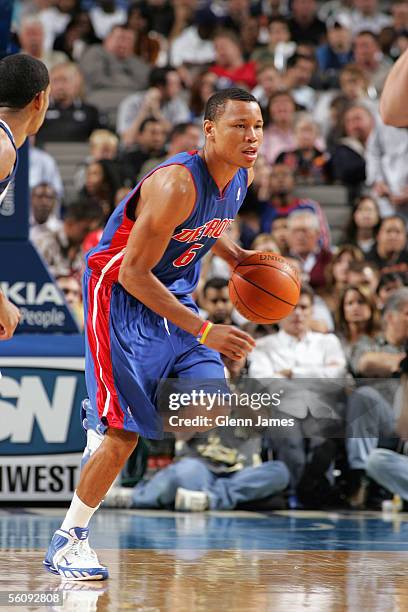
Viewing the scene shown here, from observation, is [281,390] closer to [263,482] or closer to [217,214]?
[263,482]

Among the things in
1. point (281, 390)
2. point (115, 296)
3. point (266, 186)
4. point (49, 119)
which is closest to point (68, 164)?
point (49, 119)

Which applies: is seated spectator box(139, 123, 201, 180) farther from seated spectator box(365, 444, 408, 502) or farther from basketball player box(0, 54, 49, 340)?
basketball player box(0, 54, 49, 340)

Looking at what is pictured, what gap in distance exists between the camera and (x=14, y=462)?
672 cm

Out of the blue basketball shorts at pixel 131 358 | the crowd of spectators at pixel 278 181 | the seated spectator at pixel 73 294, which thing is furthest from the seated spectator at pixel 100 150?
the blue basketball shorts at pixel 131 358

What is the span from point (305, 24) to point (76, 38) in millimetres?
2900

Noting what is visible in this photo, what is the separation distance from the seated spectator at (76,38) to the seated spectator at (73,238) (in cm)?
431

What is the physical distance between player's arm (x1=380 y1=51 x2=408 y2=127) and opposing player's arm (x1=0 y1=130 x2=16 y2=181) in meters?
1.41

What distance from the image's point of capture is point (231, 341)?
4.02 meters

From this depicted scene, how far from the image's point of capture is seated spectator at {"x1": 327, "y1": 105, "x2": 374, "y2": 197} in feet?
34.9

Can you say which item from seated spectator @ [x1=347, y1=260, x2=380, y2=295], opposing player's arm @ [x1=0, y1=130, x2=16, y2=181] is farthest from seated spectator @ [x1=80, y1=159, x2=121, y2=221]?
opposing player's arm @ [x1=0, y1=130, x2=16, y2=181]

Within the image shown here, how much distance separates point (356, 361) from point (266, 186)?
2.95 meters

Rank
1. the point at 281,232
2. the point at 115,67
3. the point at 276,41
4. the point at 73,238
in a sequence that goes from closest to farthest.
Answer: the point at 73,238
the point at 281,232
the point at 115,67
the point at 276,41

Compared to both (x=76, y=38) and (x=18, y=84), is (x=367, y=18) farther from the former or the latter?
(x=18, y=84)

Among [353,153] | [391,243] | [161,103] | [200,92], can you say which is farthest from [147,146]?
[391,243]
